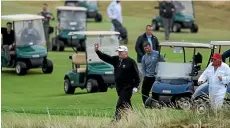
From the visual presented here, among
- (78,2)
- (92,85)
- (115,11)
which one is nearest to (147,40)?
(92,85)

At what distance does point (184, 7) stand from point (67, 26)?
8570 mm

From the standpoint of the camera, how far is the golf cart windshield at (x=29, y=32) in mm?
27186

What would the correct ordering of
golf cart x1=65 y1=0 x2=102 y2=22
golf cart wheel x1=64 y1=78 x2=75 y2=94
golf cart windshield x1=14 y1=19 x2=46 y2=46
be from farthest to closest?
golf cart x1=65 y1=0 x2=102 y2=22 < golf cart windshield x1=14 y1=19 x2=46 y2=46 < golf cart wheel x1=64 y1=78 x2=75 y2=94

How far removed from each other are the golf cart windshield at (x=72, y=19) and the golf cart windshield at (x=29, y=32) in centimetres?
690

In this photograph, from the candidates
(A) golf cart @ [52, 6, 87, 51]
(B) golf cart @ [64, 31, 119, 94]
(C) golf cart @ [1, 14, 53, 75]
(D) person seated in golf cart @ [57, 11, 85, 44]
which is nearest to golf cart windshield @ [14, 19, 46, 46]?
(C) golf cart @ [1, 14, 53, 75]

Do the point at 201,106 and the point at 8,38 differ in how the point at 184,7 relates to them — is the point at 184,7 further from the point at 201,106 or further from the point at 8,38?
the point at 201,106

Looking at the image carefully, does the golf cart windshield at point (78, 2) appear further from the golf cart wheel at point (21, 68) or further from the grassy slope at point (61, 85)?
the golf cart wheel at point (21, 68)

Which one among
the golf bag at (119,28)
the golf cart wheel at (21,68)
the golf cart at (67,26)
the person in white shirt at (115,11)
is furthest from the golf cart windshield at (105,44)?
the golf bag at (119,28)

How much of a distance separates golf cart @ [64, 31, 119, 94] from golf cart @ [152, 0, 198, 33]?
16.8 metres

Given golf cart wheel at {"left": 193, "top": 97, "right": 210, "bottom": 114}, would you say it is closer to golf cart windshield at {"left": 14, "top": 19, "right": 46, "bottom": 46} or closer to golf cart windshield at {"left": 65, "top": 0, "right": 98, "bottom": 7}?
golf cart windshield at {"left": 14, "top": 19, "right": 46, "bottom": 46}

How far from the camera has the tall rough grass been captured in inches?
538

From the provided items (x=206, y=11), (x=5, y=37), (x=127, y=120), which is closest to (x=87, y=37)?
(x=5, y=37)

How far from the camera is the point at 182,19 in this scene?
40.5 m

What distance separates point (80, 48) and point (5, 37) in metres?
6.22
